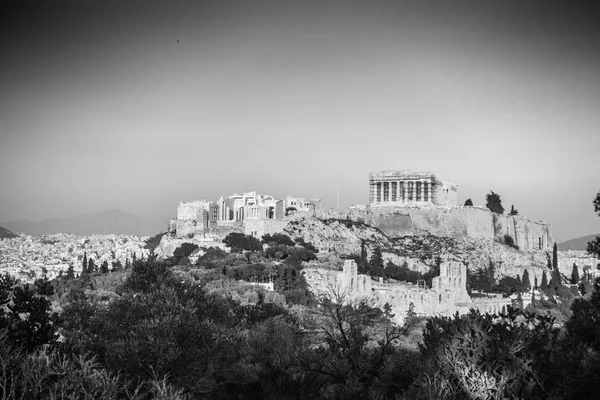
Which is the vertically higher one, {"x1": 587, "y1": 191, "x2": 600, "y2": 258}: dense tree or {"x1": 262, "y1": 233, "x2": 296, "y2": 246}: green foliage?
{"x1": 262, "y1": 233, "x2": 296, "y2": 246}: green foliage

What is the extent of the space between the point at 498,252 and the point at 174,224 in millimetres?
32989

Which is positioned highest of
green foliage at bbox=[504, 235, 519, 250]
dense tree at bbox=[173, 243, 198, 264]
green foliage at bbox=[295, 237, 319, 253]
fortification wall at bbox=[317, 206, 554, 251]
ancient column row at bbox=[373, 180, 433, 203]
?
ancient column row at bbox=[373, 180, 433, 203]

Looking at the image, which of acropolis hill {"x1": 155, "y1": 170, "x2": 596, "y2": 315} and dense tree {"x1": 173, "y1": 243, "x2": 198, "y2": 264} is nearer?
dense tree {"x1": 173, "y1": 243, "x2": 198, "y2": 264}

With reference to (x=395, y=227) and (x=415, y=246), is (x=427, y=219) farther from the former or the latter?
(x=415, y=246)

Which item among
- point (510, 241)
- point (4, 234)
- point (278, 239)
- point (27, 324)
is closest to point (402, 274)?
point (278, 239)

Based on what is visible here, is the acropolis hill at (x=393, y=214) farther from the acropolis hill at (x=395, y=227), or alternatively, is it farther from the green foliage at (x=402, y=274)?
the green foliage at (x=402, y=274)

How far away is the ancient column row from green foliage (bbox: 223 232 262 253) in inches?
671

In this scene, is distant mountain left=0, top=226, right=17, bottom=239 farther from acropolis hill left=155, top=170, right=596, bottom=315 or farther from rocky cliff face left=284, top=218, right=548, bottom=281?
rocky cliff face left=284, top=218, right=548, bottom=281

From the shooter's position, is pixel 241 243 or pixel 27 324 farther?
pixel 241 243

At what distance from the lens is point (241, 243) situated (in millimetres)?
58125

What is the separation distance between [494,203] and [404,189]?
1041cm

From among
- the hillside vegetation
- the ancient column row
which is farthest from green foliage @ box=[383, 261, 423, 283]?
the hillside vegetation

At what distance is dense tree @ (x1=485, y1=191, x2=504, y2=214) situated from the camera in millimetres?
72750

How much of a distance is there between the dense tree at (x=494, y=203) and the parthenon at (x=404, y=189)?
15.7 feet
